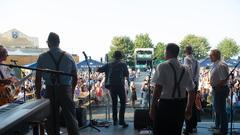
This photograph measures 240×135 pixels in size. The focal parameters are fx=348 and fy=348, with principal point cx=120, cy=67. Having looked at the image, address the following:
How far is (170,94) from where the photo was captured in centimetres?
420

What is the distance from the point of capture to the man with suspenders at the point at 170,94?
418 centimetres

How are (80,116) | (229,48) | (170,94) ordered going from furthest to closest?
(229,48) < (80,116) < (170,94)

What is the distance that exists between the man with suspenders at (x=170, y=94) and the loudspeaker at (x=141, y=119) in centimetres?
273

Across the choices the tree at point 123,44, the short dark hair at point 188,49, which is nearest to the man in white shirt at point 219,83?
the short dark hair at point 188,49

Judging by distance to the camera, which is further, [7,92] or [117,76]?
[117,76]

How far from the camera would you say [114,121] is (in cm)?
768

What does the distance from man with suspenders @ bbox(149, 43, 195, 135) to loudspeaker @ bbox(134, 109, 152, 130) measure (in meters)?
2.73

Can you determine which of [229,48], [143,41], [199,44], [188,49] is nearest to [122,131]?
[188,49]

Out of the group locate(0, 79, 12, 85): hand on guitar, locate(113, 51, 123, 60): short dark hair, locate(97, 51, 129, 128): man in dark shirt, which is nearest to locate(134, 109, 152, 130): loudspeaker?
locate(97, 51, 129, 128): man in dark shirt

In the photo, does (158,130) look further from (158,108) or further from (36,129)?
(36,129)

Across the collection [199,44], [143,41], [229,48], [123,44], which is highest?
[143,41]

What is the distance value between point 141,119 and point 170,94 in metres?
3.00

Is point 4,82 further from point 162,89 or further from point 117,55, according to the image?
point 117,55

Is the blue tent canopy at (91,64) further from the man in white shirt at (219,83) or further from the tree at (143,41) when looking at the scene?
the tree at (143,41)
